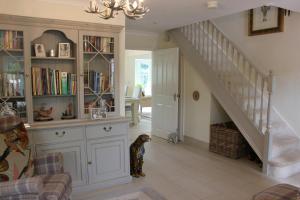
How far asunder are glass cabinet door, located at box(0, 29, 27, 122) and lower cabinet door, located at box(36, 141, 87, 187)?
519 millimetres

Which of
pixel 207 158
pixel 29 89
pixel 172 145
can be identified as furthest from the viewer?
pixel 172 145

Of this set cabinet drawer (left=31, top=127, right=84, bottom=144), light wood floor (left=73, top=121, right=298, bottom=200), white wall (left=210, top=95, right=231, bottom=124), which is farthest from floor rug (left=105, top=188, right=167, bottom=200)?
white wall (left=210, top=95, right=231, bottom=124)

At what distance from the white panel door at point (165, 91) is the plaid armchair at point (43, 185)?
122 inches

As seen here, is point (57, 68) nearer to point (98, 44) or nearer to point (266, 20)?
Result: point (98, 44)

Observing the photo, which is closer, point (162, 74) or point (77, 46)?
point (77, 46)

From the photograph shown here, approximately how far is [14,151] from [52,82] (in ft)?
3.11

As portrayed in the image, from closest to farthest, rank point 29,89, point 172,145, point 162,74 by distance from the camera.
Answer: point 29,89 → point 172,145 → point 162,74

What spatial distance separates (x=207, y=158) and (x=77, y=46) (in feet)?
9.08

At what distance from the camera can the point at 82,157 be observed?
293cm

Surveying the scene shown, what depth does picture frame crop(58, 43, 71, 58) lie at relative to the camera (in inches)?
120

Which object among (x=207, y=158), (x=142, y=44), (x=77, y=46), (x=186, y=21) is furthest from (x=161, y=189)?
(x=142, y=44)

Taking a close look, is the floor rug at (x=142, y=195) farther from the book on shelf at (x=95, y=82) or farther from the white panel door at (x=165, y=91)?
the white panel door at (x=165, y=91)

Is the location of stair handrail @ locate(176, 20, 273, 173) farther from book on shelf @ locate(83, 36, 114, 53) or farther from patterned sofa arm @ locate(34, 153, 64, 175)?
patterned sofa arm @ locate(34, 153, 64, 175)

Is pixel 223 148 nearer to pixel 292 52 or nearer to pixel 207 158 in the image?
pixel 207 158
